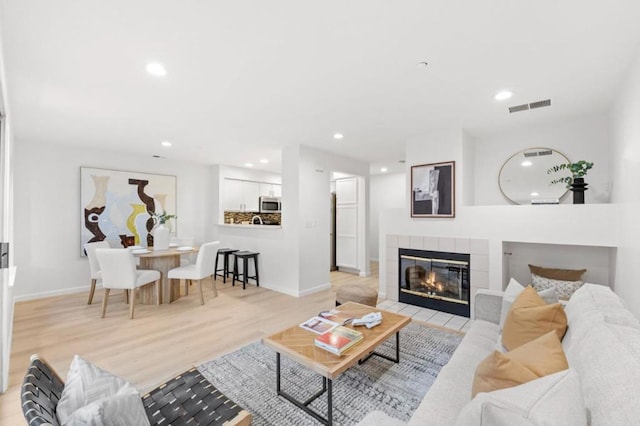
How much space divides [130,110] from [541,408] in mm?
3883

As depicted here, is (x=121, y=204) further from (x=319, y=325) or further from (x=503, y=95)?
(x=503, y=95)

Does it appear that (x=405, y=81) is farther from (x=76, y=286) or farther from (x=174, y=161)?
(x=76, y=286)

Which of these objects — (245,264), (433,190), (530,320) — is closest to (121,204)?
(245,264)

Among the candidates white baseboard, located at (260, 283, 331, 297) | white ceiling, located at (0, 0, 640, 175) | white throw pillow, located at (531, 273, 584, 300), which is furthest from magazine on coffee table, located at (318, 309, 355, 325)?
white throw pillow, located at (531, 273, 584, 300)

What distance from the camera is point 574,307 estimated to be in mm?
1649

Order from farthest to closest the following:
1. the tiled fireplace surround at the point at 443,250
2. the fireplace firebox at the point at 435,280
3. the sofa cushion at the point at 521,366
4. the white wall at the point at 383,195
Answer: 1. the white wall at the point at 383,195
2. the fireplace firebox at the point at 435,280
3. the tiled fireplace surround at the point at 443,250
4. the sofa cushion at the point at 521,366

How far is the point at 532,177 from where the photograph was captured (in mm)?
3682

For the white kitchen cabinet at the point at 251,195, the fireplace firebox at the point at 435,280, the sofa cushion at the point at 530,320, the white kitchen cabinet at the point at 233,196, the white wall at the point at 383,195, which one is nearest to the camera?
the sofa cushion at the point at 530,320

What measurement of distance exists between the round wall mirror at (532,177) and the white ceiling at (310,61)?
1.46 feet

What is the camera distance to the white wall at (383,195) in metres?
7.47

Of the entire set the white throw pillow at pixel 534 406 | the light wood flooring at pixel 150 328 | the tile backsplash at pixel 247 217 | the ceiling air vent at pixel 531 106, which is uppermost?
the ceiling air vent at pixel 531 106

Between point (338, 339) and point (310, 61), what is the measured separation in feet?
6.48

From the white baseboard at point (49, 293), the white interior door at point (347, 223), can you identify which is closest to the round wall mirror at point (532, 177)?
the white interior door at point (347, 223)

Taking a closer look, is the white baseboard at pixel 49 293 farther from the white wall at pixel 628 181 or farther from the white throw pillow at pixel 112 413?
the white wall at pixel 628 181
